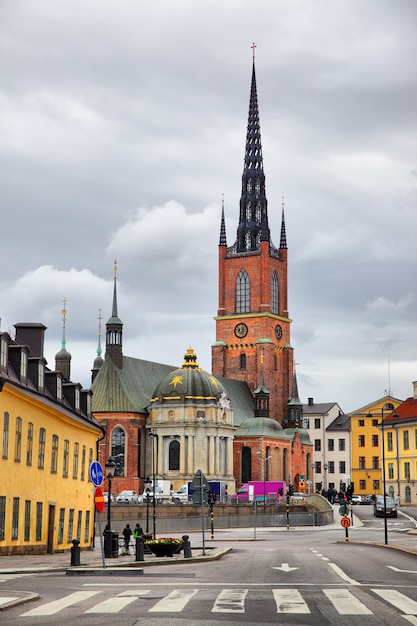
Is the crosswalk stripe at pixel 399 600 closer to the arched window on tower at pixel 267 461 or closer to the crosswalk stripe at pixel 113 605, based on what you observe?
the crosswalk stripe at pixel 113 605

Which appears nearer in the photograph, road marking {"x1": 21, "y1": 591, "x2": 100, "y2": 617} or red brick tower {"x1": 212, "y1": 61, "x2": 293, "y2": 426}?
road marking {"x1": 21, "y1": 591, "x2": 100, "y2": 617}

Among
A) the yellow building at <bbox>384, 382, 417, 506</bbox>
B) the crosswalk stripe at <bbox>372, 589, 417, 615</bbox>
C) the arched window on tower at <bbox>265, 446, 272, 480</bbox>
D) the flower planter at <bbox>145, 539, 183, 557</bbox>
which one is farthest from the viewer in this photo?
the arched window on tower at <bbox>265, 446, 272, 480</bbox>

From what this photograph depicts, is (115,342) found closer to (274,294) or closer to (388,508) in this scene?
(274,294)

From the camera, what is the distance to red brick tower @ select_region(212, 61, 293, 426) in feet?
464

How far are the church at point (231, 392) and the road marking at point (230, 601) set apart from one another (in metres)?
73.7

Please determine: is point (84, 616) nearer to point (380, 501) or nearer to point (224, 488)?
point (380, 501)

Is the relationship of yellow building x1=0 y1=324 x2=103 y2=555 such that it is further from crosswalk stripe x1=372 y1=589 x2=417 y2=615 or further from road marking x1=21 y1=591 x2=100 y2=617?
crosswalk stripe x1=372 y1=589 x2=417 y2=615

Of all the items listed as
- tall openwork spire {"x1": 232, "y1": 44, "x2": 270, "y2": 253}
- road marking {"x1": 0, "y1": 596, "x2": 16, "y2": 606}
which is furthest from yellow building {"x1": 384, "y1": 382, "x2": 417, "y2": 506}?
road marking {"x1": 0, "y1": 596, "x2": 16, "y2": 606}

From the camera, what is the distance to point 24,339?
4531 centimetres

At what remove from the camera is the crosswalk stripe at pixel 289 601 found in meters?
15.5

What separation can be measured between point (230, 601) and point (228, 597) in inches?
31.4

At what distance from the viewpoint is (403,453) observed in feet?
362

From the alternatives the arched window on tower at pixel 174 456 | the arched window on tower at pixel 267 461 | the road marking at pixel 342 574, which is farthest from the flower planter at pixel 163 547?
the arched window on tower at pixel 267 461

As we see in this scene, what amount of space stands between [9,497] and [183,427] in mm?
79843
